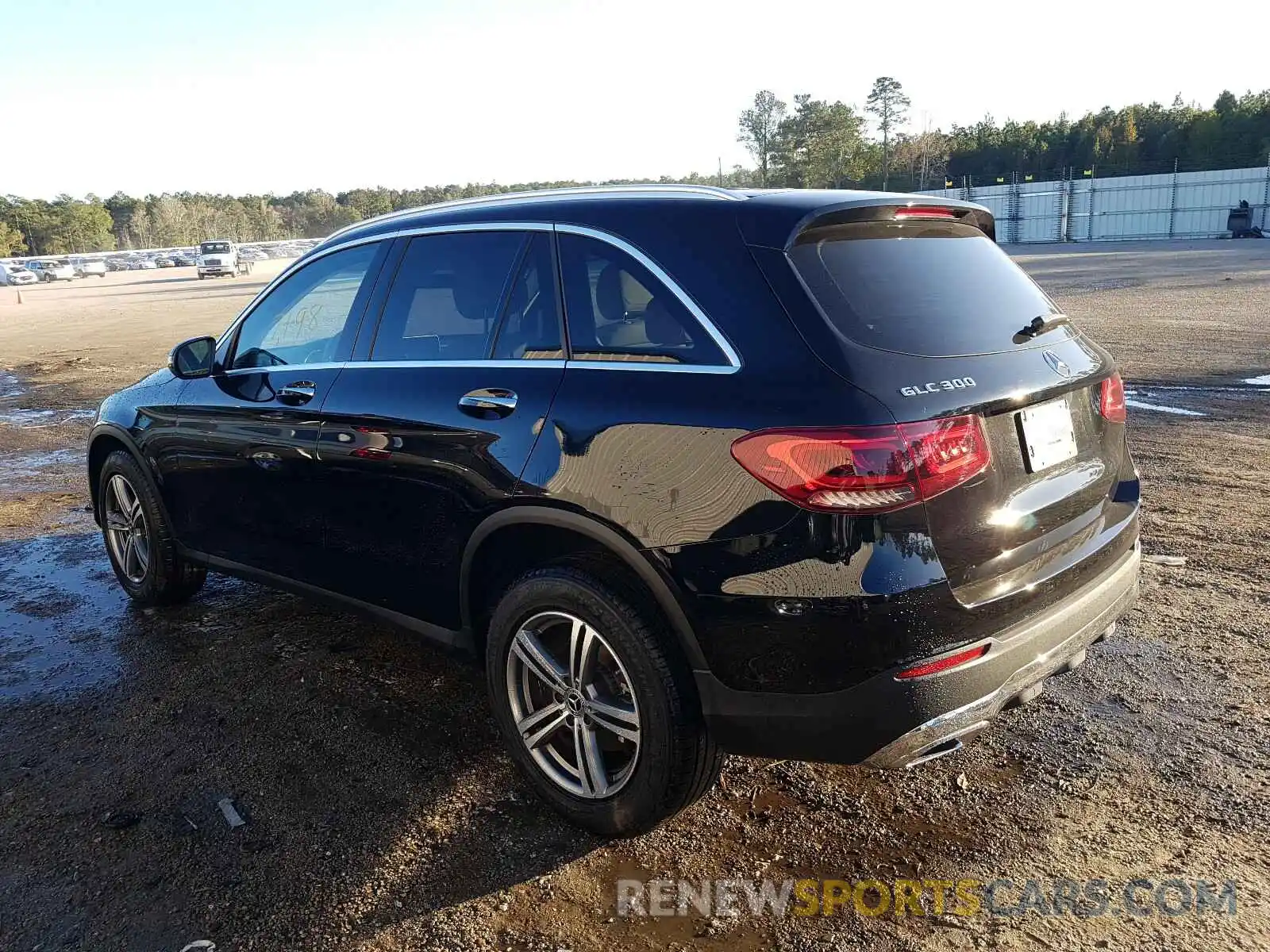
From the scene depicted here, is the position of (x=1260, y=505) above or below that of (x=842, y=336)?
below

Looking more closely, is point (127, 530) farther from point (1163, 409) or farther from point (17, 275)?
point (17, 275)

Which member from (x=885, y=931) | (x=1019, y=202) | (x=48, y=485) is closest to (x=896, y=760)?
(x=885, y=931)

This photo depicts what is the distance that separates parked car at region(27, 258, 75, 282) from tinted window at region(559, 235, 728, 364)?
74.7m

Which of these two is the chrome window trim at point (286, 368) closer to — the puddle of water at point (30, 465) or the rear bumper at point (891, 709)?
the rear bumper at point (891, 709)

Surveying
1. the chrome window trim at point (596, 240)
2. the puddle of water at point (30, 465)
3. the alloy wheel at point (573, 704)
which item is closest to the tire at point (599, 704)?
the alloy wheel at point (573, 704)

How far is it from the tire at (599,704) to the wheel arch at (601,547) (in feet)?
0.26

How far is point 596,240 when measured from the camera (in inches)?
116

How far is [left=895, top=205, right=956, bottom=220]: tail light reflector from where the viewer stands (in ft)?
9.36

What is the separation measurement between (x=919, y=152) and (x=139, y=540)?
274 ft

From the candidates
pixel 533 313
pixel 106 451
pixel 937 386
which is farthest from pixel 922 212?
pixel 106 451

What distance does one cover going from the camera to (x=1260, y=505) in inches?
227

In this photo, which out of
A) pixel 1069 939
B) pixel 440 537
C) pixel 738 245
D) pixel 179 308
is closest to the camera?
pixel 1069 939

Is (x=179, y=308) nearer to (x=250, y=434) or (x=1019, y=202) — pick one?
(x=250, y=434)

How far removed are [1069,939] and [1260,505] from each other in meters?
4.38
